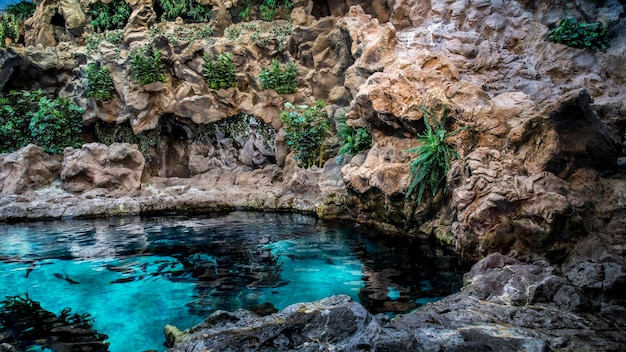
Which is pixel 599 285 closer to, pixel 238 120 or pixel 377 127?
pixel 377 127

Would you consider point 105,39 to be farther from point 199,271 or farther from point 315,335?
point 315,335

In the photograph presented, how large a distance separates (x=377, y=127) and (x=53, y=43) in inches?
707

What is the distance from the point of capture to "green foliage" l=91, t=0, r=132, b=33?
Result: 18688mm

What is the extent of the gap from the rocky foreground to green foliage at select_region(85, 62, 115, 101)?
0.37 metres

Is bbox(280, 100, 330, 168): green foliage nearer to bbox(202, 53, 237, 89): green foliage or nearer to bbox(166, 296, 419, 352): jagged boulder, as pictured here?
bbox(202, 53, 237, 89): green foliage

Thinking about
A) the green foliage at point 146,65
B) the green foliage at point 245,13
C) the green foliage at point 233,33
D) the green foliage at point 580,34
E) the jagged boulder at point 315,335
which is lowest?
the jagged boulder at point 315,335

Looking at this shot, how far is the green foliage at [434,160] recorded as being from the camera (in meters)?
7.79

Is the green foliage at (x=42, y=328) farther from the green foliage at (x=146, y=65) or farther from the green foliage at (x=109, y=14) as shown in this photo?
the green foliage at (x=109, y=14)

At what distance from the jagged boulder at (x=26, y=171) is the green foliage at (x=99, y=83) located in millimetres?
3226

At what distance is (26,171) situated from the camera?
13.6 metres

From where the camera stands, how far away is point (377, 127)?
998 centimetres

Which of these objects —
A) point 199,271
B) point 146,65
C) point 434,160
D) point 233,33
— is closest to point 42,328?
point 199,271

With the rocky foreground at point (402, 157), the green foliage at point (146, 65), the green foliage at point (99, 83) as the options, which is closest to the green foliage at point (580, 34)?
the rocky foreground at point (402, 157)

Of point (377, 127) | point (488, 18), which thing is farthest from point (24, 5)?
point (488, 18)
